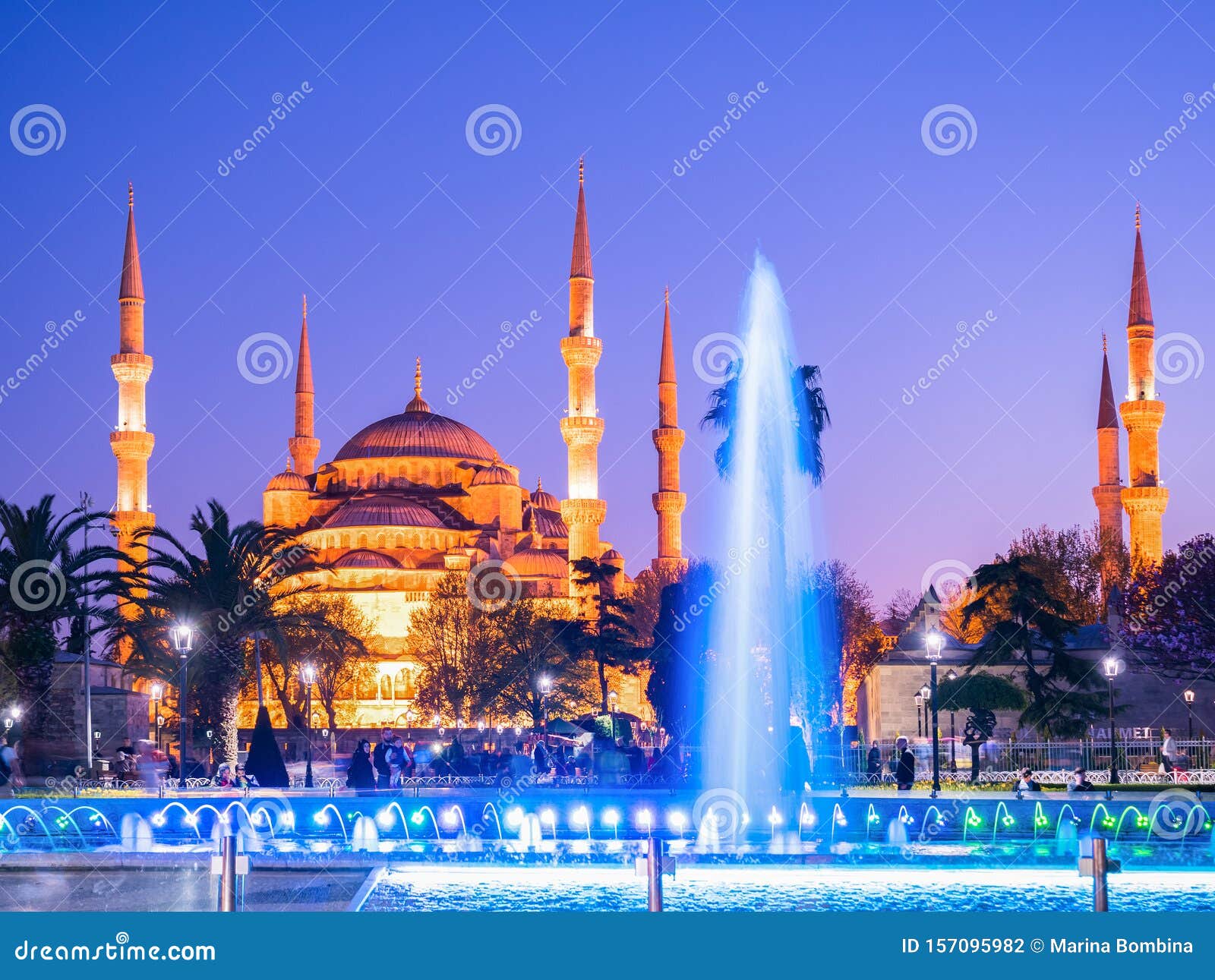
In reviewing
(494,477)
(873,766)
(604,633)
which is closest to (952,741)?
(873,766)

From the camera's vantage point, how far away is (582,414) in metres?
52.3

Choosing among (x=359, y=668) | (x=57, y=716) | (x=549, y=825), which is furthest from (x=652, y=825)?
(x=359, y=668)

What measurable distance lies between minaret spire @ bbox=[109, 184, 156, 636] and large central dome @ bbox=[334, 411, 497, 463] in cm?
2347

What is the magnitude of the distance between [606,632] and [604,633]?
54 millimetres

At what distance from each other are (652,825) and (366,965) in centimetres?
836

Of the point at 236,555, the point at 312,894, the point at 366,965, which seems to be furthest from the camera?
the point at 236,555

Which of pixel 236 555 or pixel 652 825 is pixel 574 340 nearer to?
pixel 236 555

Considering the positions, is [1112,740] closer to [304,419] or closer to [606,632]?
[606,632]

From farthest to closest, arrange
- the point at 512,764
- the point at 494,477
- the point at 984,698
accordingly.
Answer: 1. the point at 494,477
2. the point at 984,698
3. the point at 512,764

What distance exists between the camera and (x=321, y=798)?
54.0 ft

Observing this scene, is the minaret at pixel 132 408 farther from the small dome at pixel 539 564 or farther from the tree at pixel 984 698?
the tree at pixel 984 698

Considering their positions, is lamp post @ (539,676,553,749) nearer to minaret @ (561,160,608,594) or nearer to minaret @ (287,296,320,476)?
minaret @ (561,160,608,594)

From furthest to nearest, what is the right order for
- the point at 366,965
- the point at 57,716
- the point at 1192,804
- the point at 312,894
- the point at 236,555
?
the point at 57,716 < the point at 236,555 < the point at 1192,804 < the point at 312,894 < the point at 366,965

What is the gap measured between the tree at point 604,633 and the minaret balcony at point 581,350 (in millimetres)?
7329
